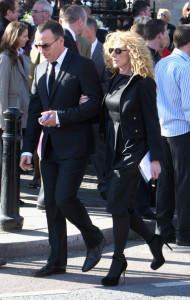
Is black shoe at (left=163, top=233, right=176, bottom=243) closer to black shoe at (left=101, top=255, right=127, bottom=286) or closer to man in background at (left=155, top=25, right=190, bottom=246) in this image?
man in background at (left=155, top=25, right=190, bottom=246)

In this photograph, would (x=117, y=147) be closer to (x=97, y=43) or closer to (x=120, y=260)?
(x=120, y=260)

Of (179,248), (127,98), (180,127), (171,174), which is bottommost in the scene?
(179,248)

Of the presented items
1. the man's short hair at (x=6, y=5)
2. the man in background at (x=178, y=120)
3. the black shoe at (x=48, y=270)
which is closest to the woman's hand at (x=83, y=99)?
the black shoe at (x=48, y=270)

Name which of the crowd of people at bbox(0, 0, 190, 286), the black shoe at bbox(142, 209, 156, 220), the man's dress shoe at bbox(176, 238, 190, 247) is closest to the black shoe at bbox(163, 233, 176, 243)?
the man's dress shoe at bbox(176, 238, 190, 247)

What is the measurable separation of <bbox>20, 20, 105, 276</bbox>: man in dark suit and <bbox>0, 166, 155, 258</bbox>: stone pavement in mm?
777

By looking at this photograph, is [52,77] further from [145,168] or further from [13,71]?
[13,71]

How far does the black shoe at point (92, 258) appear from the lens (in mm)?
6342

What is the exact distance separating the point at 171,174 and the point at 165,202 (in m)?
0.30

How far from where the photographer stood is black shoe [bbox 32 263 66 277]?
6.40 meters

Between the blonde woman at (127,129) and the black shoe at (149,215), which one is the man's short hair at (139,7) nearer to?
the black shoe at (149,215)

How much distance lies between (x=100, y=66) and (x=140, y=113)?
3790 mm

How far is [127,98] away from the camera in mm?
6062

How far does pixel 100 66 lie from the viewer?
9812 millimetres

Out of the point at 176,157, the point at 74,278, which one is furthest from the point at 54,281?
the point at 176,157
